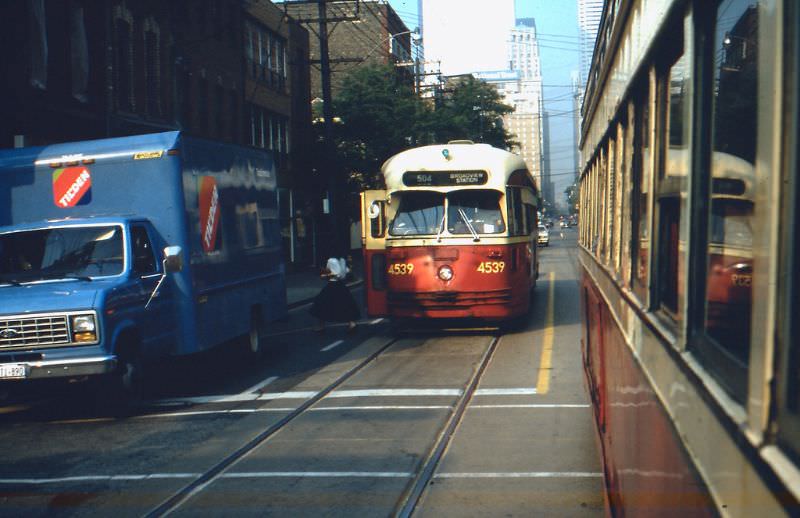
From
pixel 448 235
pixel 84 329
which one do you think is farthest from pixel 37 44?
pixel 84 329

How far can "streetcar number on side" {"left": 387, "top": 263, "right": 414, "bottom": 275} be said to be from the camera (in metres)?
15.5

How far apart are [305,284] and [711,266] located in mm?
30984

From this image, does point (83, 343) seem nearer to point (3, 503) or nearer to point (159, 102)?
point (3, 503)

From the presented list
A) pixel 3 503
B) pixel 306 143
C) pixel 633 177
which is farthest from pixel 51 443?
pixel 306 143

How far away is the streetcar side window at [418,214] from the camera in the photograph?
15.6 metres

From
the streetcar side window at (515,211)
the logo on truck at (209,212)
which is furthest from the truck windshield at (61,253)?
the streetcar side window at (515,211)

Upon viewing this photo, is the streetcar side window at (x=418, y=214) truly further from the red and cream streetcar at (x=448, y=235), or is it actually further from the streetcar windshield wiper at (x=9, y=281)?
the streetcar windshield wiper at (x=9, y=281)

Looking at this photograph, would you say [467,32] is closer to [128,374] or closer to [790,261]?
[128,374]

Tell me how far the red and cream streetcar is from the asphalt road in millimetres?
1387

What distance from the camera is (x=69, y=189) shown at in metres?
11.6

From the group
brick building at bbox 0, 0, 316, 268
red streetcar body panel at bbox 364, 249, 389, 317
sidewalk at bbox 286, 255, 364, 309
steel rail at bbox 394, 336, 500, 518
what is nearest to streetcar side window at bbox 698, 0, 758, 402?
steel rail at bbox 394, 336, 500, 518

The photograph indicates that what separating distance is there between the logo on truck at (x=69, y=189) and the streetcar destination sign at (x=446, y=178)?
559 centimetres

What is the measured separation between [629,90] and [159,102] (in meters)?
25.2

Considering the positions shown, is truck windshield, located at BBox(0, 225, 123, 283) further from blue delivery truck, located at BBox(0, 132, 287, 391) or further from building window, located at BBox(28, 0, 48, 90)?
building window, located at BBox(28, 0, 48, 90)
